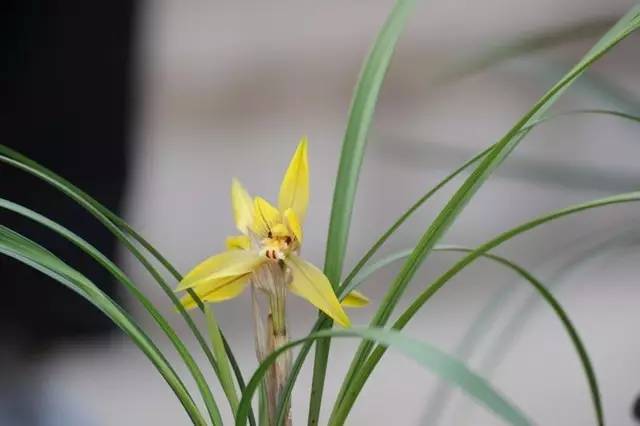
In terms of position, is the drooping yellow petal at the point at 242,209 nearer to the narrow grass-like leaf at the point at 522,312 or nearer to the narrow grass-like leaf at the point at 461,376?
the narrow grass-like leaf at the point at 461,376

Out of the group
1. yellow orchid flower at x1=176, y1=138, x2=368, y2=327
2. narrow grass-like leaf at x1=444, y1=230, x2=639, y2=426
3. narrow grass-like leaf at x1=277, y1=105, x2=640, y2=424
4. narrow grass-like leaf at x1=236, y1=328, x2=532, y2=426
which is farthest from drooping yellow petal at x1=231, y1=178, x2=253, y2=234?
narrow grass-like leaf at x1=444, y1=230, x2=639, y2=426

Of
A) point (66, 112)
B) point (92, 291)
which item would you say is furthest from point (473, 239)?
point (66, 112)

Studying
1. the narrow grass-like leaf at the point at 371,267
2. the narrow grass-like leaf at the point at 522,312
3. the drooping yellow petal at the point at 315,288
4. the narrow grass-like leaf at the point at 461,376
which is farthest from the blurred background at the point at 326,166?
the narrow grass-like leaf at the point at 461,376

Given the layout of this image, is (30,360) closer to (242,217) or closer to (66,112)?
(66,112)

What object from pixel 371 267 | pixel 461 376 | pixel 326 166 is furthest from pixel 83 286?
pixel 326 166

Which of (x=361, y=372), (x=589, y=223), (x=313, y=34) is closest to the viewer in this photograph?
(x=361, y=372)

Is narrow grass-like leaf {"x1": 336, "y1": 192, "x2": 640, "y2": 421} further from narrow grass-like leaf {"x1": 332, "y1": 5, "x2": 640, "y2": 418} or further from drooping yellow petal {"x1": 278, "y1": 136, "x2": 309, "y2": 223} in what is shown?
drooping yellow petal {"x1": 278, "y1": 136, "x2": 309, "y2": 223}
